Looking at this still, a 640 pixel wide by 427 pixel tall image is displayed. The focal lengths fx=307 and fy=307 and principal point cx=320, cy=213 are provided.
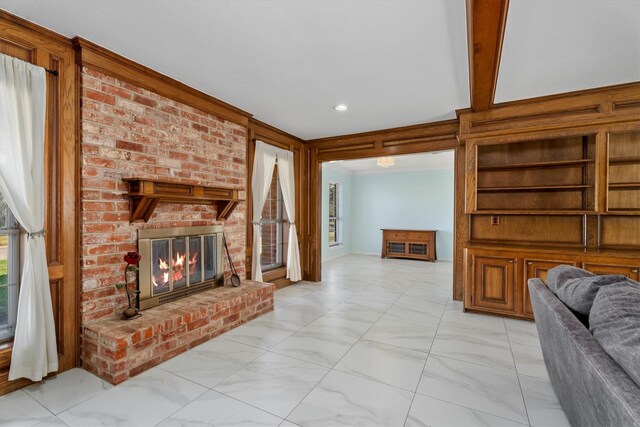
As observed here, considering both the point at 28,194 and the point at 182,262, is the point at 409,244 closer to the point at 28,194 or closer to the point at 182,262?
the point at 182,262

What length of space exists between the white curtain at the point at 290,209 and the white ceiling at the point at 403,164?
7.12 ft

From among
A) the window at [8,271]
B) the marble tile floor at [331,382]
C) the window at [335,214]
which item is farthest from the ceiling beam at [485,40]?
the window at [335,214]

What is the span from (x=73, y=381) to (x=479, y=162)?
4647 mm

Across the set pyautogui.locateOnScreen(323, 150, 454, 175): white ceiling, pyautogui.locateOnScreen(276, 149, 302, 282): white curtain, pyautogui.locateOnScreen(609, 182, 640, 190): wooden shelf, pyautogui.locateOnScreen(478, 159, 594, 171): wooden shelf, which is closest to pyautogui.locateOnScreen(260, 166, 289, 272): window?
pyautogui.locateOnScreen(276, 149, 302, 282): white curtain

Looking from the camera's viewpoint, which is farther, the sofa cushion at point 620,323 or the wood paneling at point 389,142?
the wood paneling at point 389,142

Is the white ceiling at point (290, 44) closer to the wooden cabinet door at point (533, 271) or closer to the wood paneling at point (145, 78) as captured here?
the wood paneling at point (145, 78)

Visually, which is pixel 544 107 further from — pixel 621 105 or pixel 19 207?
pixel 19 207

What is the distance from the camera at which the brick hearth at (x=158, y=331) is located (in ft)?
7.13

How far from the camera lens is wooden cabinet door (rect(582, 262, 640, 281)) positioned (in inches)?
113

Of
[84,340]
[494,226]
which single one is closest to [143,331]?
[84,340]

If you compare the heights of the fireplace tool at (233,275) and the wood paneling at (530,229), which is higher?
the wood paneling at (530,229)

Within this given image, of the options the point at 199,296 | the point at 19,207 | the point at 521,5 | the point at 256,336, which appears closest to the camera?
the point at 521,5

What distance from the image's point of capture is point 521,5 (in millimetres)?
1859

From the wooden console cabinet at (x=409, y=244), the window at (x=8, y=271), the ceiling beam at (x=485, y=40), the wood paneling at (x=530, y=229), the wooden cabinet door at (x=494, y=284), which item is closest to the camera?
the ceiling beam at (x=485, y=40)
